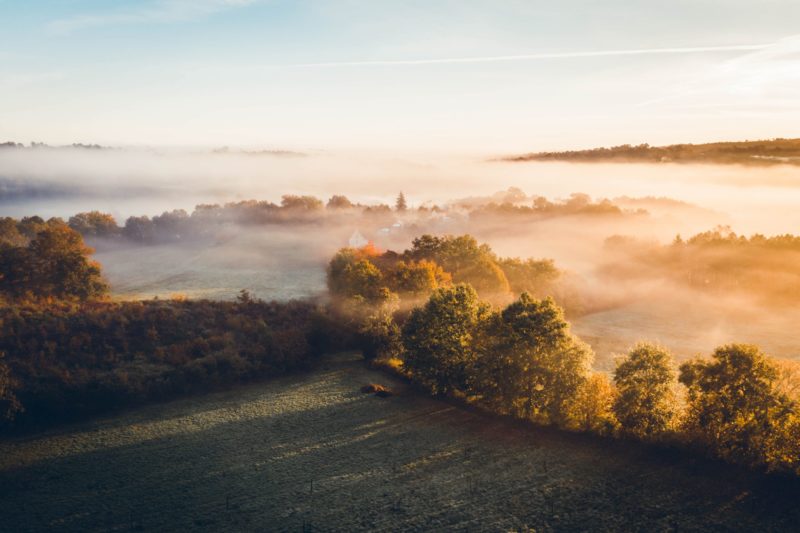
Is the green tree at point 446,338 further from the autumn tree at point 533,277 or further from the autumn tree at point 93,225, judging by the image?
the autumn tree at point 93,225

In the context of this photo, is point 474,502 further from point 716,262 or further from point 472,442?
point 716,262

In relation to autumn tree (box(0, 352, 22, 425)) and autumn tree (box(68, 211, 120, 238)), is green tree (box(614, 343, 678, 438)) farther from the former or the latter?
autumn tree (box(68, 211, 120, 238))

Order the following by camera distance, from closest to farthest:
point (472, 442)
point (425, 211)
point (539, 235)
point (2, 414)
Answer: point (472, 442), point (2, 414), point (539, 235), point (425, 211)

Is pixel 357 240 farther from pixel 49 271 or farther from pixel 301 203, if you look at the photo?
pixel 49 271

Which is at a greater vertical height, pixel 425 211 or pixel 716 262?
pixel 425 211

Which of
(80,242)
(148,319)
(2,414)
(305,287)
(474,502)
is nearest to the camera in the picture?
(474,502)

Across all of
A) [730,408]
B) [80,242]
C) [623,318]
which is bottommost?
[623,318]

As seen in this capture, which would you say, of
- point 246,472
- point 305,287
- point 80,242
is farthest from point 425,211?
point 246,472
